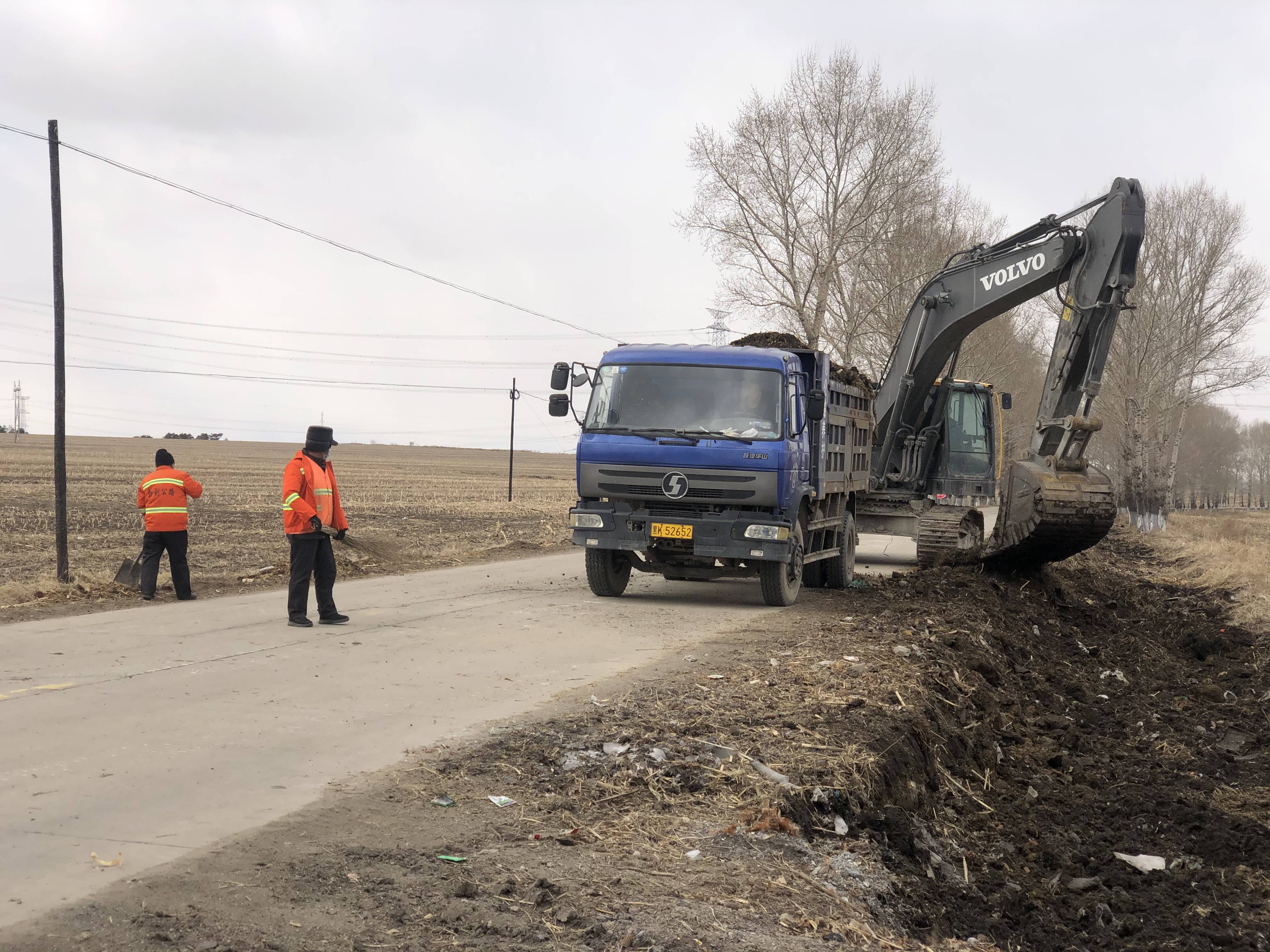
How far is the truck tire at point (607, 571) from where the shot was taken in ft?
45.5

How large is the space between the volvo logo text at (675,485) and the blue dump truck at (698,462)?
1 centimetres

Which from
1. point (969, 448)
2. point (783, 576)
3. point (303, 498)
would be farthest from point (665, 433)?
point (969, 448)

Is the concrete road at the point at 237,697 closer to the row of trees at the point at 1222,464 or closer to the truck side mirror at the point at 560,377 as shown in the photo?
the truck side mirror at the point at 560,377

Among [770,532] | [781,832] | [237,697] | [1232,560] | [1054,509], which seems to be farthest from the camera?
[1232,560]

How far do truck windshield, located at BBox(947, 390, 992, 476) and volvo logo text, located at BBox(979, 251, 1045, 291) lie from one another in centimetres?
445

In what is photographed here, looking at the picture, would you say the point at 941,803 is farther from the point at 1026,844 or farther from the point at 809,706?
the point at 809,706

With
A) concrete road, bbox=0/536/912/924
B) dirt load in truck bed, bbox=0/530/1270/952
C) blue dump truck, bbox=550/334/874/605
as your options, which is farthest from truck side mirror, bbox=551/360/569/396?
dirt load in truck bed, bbox=0/530/1270/952

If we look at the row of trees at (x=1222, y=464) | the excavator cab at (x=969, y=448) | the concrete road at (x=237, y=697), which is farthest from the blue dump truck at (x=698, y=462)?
the row of trees at (x=1222, y=464)

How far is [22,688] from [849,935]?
603 cm

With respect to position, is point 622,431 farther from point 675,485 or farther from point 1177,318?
point 1177,318

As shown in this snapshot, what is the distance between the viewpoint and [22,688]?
26.0 feet

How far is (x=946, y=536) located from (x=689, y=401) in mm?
4839

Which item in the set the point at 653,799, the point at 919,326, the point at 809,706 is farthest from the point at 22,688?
the point at 919,326

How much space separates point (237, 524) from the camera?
27.0 meters
